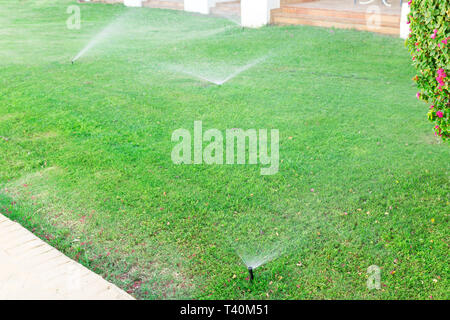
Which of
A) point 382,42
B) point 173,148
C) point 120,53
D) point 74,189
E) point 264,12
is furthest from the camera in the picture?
point 264,12

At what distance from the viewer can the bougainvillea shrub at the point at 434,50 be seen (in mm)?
3828

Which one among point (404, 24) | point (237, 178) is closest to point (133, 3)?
point (404, 24)

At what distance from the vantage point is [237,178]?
17.3ft

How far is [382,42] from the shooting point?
10688 millimetres

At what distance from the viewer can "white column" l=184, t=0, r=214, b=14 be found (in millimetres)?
15891

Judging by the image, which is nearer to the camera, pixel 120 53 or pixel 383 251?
pixel 383 251

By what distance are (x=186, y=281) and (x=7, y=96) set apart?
6.28m

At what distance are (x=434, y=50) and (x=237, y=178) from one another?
7.72ft

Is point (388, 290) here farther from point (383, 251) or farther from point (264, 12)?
point (264, 12)

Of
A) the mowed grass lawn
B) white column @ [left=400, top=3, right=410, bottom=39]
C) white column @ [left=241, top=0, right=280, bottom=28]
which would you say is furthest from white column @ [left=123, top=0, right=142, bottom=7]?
white column @ [left=400, top=3, right=410, bottom=39]

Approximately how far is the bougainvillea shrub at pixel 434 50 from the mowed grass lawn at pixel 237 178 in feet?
3.28
